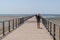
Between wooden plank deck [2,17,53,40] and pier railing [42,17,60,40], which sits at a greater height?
pier railing [42,17,60,40]

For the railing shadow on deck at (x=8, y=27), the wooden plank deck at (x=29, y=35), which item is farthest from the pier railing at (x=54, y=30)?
the railing shadow on deck at (x=8, y=27)

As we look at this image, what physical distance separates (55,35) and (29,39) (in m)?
1.94

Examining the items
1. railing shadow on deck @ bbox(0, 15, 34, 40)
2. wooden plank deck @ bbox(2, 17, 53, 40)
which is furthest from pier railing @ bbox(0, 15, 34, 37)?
wooden plank deck @ bbox(2, 17, 53, 40)

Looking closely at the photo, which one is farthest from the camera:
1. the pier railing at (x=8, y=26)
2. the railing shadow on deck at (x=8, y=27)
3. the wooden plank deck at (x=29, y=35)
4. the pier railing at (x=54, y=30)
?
the pier railing at (x=8, y=26)

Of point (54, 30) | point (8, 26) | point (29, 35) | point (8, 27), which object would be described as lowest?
point (29, 35)

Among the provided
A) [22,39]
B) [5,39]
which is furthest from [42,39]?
[5,39]

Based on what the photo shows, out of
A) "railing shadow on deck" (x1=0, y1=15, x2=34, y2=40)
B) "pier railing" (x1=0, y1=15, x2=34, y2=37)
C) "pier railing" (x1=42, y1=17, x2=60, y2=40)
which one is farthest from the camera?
"pier railing" (x1=0, y1=15, x2=34, y2=37)

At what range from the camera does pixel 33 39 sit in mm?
15367

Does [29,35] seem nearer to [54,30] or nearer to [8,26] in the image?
[54,30]

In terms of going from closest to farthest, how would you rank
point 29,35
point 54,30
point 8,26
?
point 54,30 < point 29,35 < point 8,26

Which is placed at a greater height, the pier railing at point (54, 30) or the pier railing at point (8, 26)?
the pier railing at point (54, 30)

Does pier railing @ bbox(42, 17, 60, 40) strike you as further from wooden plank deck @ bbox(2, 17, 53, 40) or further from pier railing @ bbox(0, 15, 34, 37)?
pier railing @ bbox(0, 15, 34, 37)

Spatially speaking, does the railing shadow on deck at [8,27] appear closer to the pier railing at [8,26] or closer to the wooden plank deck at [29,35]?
the pier railing at [8,26]

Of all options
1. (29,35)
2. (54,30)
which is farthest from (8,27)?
(54,30)
